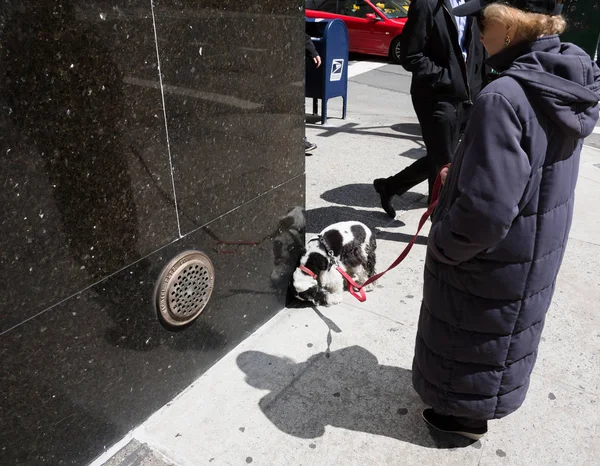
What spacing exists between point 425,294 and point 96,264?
4.59 feet

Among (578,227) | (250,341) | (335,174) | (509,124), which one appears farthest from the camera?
(335,174)

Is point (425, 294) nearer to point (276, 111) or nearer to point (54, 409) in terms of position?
point (276, 111)

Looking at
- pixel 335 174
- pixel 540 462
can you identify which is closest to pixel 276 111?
pixel 540 462

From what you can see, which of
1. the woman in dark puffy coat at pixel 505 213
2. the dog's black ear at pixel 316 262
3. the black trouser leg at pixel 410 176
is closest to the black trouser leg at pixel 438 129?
the black trouser leg at pixel 410 176

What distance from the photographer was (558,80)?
1.77m

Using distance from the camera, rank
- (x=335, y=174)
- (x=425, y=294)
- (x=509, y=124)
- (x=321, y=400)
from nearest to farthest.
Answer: (x=509, y=124) < (x=425, y=294) < (x=321, y=400) < (x=335, y=174)

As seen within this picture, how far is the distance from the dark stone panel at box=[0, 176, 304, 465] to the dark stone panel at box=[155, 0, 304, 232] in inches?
7.3

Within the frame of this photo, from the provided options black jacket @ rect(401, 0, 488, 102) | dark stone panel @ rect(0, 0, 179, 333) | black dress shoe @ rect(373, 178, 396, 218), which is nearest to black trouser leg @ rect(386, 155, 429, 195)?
black dress shoe @ rect(373, 178, 396, 218)

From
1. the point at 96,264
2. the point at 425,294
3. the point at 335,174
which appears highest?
the point at 96,264

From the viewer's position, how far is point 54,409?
84.7 inches

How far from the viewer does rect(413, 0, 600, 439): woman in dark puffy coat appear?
1.76m

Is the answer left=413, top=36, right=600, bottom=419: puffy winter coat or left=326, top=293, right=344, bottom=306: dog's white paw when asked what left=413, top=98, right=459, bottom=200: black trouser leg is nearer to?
left=326, top=293, right=344, bottom=306: dog's white paw

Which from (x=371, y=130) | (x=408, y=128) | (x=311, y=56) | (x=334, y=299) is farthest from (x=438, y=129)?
(x=408, y=128)

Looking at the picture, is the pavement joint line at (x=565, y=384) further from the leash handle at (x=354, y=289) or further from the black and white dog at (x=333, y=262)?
the black and white dog at (x=333, y=262)
